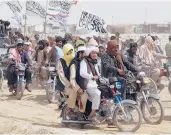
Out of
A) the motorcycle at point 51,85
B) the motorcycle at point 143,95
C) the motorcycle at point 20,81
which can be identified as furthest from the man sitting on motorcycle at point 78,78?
the motorcycle at point 20,81

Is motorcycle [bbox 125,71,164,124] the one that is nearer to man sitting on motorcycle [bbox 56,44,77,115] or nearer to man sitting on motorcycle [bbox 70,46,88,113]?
man sitting on motorcycle [bbox 70,46,88,113]

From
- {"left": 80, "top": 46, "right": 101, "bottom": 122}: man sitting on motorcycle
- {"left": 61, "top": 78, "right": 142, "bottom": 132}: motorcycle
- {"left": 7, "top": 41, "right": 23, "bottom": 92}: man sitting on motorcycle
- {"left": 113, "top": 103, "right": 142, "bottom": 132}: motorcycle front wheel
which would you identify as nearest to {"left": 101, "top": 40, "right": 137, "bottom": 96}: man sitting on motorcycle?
{"left": 61, "top": 78, "right": 142, "bottom": 132}: motorcycle

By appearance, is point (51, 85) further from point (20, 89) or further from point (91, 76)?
point (91, 76)

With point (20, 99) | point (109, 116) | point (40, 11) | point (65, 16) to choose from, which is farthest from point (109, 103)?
point (40, 11)

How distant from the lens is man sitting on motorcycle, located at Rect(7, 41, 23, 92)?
441 inches

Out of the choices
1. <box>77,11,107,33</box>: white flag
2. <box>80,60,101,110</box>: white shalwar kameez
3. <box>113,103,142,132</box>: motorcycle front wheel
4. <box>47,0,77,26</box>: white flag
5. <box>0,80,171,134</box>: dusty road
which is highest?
<box>47,0,77,26</box>: white flag

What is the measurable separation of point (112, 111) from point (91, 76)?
737mm

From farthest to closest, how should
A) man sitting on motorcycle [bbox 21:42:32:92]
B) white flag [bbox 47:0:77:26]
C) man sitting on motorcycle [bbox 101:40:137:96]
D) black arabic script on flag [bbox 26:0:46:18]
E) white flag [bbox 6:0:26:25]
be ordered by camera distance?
white flag [bbox 6:0:26:25] → black arabic script on flag [bbox 26:0:46:18] → white flag [bbox 47:0:77:26] → man sitting on motorcycle [bbox 21:42:32:92] → man sitting on motorcycle [bbox 101:40:137:96]

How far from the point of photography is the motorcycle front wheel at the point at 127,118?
7.16 meters

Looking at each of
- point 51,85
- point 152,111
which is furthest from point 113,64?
point 51,85

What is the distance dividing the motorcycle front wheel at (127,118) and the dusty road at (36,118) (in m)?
0.16

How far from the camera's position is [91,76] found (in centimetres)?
720

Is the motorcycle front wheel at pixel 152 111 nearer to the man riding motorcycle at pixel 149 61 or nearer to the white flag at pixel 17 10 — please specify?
the man riding motorcycle at pixel 149 61

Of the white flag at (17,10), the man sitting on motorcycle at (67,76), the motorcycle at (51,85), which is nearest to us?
the man sitting on motorcycle at (67,76)
